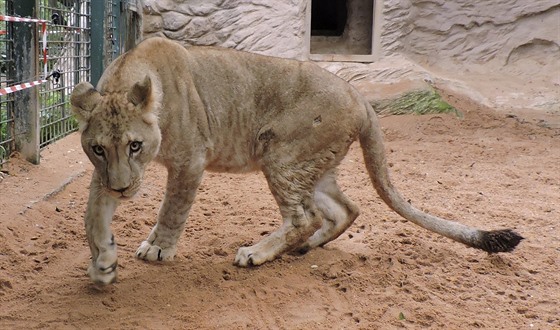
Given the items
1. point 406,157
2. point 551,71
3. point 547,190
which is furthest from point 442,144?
point 551,71

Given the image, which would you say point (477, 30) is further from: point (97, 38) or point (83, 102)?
point (83, 102)

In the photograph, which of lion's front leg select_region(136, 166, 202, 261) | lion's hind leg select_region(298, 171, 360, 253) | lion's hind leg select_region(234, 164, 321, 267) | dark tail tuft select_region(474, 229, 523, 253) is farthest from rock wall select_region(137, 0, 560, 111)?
lion's front leg select_region(136, 166, 202, 261)

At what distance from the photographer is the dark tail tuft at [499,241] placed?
493cm

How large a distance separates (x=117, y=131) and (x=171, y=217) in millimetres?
1059

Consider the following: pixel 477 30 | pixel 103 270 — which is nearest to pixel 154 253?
pixel 103 270

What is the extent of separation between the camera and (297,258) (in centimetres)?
534

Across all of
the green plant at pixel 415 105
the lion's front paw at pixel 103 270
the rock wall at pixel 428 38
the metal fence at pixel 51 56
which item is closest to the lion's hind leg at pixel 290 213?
the lion's front paw at pixel 103 270

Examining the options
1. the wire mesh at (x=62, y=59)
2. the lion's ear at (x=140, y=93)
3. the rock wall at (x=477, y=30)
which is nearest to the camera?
the lion's ear at (x=140, y=93)

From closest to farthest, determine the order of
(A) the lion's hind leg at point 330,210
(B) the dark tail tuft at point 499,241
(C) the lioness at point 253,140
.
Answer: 1. (C) the lioness at point 253,140
2. (B) the dark tail tuft at point 499,241
3. (A) the lion's hind leg at point 330,210

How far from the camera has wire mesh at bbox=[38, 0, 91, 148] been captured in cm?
844

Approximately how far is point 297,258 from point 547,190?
3581 millimetres

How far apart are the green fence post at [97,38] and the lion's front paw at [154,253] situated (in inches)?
202

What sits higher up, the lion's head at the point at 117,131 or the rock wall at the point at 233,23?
the rock wall at the point at 233,23

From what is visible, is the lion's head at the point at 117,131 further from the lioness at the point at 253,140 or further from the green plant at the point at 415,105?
the green plant at the point at 415,105
